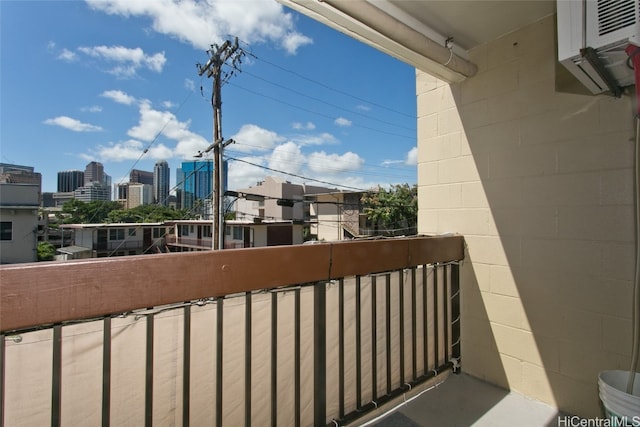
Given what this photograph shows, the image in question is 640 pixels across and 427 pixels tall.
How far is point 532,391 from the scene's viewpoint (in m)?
1.62

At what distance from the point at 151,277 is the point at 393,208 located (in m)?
15.6

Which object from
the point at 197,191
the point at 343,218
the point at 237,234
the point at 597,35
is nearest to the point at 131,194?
the point at 237,234

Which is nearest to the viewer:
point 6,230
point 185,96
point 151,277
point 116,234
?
point 151,277

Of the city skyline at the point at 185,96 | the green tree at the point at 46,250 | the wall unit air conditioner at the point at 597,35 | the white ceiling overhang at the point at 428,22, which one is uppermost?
the city skyline at the point at 185,96

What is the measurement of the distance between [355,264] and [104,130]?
27.1 metres

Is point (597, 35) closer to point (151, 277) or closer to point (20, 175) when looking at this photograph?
point (151, 277)

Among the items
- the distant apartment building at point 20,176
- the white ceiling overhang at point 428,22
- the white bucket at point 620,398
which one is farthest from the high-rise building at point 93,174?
the white bucket at point 620,398

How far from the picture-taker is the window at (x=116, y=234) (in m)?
20.5

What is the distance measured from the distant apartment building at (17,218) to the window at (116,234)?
18.5 ft

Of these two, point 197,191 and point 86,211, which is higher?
point 197,191

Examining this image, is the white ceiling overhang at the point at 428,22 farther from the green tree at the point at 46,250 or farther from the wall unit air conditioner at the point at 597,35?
the green tree at the point at 46,250

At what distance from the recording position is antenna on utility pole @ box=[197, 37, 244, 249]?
838 cm

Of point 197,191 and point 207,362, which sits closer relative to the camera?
point 207,362

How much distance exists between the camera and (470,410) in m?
1.54
